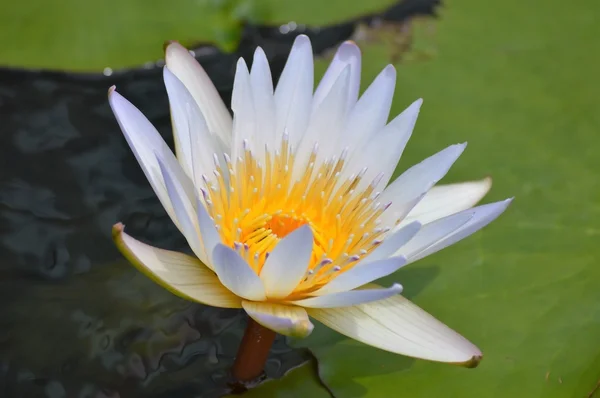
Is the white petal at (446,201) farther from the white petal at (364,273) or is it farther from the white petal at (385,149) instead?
the white petal at (364,273)

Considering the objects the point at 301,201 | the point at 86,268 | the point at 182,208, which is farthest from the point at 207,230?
the point at 86,268

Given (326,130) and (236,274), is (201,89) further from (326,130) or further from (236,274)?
(236,274)

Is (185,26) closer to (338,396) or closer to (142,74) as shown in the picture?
(142,74)

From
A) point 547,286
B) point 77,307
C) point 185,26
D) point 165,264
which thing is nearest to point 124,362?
point 77,307

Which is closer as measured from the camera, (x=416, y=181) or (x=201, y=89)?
(x=416, y=181)

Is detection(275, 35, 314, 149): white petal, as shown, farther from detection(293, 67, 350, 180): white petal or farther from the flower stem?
the flower stem
